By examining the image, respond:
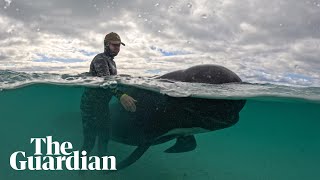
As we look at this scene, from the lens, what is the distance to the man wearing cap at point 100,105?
6.58 meters

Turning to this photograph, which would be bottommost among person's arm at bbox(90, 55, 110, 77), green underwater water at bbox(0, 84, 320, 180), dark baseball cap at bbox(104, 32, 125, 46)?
green underwater water at bbox(0, 84, 320, 180)

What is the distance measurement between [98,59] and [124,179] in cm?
525

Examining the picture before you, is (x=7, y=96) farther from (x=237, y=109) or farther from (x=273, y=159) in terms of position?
(x=273, y=159)

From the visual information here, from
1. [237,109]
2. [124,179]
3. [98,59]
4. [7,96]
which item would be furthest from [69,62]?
[7,96]

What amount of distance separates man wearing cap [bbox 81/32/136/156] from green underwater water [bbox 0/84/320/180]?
67 cm

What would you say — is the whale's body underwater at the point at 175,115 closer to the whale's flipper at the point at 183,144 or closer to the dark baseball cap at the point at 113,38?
the whale's flipper at the point at 183,144

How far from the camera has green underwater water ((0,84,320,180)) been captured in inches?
477

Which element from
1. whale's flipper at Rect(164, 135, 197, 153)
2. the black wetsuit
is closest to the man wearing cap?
the black wetsuit

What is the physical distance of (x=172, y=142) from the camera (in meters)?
23.1

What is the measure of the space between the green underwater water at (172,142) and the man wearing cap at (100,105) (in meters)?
0.67

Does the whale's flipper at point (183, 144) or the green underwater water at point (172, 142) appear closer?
the whale's flipper at point (183, 144)

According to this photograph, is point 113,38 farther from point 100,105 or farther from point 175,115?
point 175,115

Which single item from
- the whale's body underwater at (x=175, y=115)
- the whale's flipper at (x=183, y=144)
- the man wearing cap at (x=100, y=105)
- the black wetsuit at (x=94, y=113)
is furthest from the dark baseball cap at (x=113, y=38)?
the whale's flipper at (x=183, y=144)

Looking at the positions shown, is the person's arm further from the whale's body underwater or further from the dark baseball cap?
the whale's body underwater
